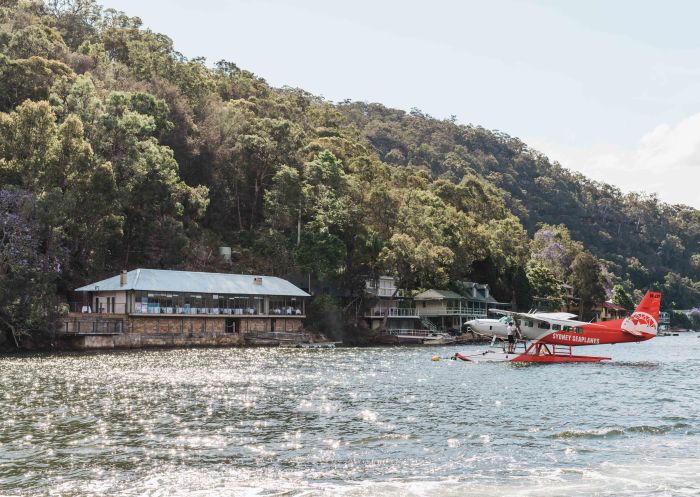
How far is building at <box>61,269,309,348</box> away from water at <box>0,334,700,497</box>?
984 inches

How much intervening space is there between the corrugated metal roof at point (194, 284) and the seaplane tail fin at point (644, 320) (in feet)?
121

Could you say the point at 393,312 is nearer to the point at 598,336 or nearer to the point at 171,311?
the point at 171,311

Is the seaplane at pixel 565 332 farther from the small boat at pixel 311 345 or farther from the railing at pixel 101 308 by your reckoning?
the railing at pixel 101 308

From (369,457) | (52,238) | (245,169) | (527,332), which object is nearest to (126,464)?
(369,457)

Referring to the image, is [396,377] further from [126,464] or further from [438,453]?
[126,464]

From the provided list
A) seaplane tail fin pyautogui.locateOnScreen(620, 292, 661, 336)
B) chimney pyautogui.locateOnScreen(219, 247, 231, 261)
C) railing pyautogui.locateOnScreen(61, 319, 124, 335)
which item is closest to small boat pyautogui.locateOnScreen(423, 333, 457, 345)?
chimney pyautogui.locateOnScreen(219, 247, 231, 261)

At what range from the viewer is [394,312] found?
325 ft

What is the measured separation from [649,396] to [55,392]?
83.4 ft

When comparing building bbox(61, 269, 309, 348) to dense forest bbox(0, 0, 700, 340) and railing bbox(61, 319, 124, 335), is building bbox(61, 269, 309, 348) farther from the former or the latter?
dense forest bbox(0, 0, 700, 340)

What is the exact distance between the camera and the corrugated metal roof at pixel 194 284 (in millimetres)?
70250

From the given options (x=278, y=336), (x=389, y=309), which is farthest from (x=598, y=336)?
(x=389, y=309)

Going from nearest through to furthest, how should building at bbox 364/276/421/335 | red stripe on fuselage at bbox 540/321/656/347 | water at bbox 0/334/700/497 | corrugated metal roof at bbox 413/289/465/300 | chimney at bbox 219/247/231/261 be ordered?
water at bbox 0/334/700/497
red stripe on fuselage at bbox 540/321/656/347
chimney at bbox 219/247/231/261
building at bbox 364/276/421/335
corrugated metal roof at bbox 413/289/465/300

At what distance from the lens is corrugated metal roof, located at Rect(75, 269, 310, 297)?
70.2 m

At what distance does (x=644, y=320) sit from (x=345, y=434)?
39920mm
